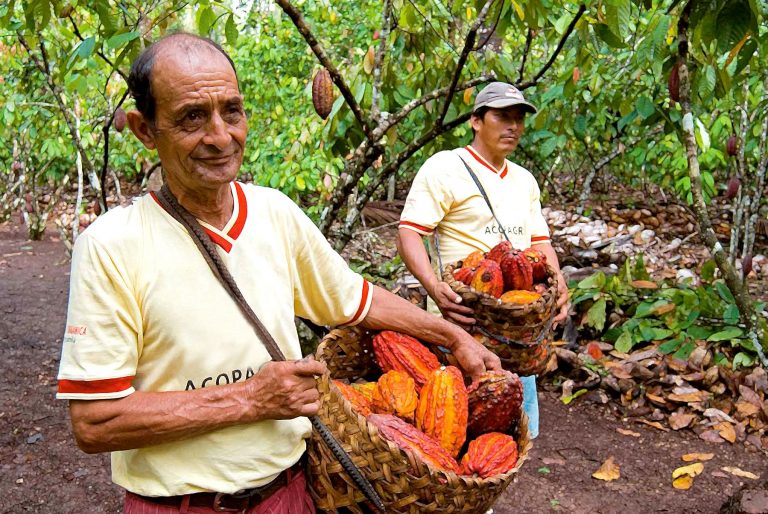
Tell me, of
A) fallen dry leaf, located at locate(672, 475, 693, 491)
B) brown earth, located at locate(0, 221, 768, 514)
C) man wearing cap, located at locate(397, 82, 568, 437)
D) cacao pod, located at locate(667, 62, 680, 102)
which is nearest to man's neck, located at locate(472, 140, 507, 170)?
man wearing cap, located at locate(397, 82, 568, 437)

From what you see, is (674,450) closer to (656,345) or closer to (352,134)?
(656,345)

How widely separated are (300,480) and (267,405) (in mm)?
281

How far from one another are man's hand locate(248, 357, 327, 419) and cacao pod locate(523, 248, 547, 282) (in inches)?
51.5

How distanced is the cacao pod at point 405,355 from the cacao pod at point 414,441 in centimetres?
26

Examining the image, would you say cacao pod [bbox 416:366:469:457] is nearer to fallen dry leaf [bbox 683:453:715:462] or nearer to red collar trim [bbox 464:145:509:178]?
red collar trim [bbox 464:145:509:178]

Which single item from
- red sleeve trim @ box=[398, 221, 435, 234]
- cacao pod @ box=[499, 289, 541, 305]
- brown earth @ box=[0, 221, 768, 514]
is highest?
red sleeve trim @ box=[398, 221, 435, 234]

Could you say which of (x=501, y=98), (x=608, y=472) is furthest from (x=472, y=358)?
(x=608, y=472)

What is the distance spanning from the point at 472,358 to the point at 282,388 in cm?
65

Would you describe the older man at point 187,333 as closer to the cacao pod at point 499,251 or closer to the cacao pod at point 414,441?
the cacao pod at point 414,441

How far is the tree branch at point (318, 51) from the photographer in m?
2.35

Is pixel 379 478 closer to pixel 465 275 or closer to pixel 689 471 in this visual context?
pixel 465 275

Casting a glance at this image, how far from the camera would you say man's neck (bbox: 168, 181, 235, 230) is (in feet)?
4.30

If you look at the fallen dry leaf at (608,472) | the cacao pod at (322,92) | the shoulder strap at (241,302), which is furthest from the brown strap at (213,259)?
the fallen dry leaf at (608,472)

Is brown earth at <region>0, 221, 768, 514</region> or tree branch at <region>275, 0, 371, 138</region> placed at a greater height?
tree branch at <region>275, 0, 371, 138</region>
